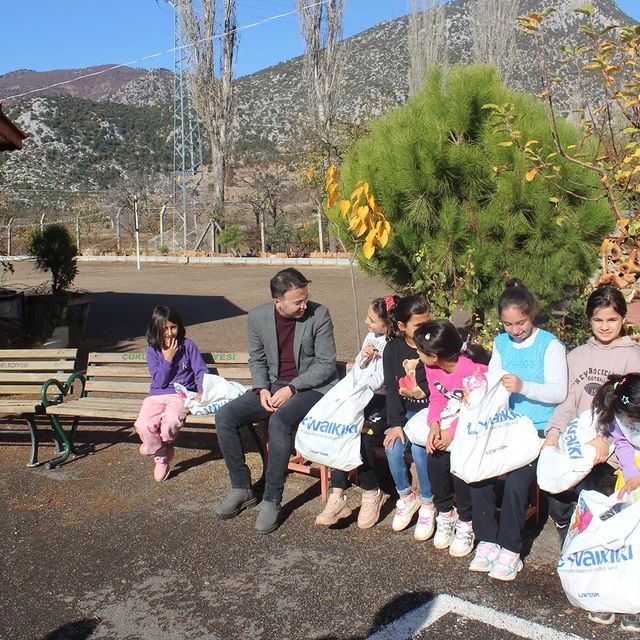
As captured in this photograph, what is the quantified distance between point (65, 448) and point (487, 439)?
334 centimetres

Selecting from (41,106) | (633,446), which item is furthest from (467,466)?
(41,106)

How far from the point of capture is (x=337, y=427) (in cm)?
417

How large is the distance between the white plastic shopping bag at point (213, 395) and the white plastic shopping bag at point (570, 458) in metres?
2.08

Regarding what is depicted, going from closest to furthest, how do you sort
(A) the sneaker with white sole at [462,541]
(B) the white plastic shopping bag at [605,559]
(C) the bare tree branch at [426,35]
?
(B) the white plastic shopping bag at [605,559] < (A) the sneaker with white sole at [462,541] < (C) the bare tree branch at [426,35]

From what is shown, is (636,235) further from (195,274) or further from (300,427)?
(195,274)

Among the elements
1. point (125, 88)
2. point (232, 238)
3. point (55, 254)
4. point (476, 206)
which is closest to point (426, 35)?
point (232, 238)

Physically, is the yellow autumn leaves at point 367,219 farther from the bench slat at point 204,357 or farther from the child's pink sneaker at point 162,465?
the child's pink sneaker at point 162,465

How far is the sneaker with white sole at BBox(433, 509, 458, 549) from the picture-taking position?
3.90 m

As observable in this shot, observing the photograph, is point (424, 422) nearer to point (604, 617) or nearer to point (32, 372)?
point (604, 617)

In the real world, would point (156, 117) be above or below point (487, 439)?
above

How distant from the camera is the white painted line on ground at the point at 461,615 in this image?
3.07m

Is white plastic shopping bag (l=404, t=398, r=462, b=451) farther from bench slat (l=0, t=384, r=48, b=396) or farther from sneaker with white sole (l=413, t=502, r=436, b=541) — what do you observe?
bench slat (l=0, t=384, r=48, b=396)

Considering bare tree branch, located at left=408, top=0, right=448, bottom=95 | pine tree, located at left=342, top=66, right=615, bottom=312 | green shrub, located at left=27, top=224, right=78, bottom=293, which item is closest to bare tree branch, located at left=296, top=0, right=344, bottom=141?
bare tree branch, located at left=408, top=0, right=448, bottom=95

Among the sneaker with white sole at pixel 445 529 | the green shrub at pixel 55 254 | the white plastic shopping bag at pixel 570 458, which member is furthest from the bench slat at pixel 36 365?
the green shrub at pixel 55 254
